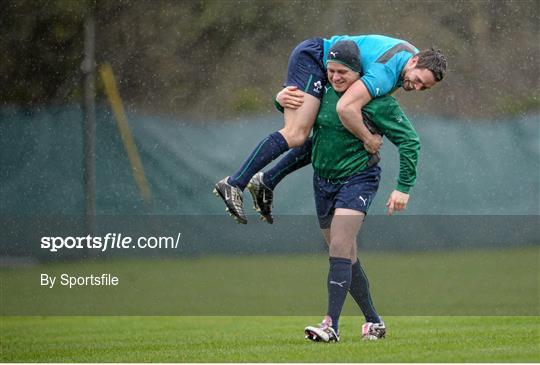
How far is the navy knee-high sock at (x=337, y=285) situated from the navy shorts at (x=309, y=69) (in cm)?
69

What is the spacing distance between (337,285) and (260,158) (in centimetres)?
61

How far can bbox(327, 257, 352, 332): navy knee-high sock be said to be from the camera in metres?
4.57

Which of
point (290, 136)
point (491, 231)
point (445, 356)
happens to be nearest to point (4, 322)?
point (290, 136)

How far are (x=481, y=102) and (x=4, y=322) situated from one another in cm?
393

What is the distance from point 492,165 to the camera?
8375 millimetres

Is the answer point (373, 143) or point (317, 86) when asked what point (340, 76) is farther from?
point (373, 143)

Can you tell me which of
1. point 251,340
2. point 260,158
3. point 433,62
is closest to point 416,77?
point 433,62

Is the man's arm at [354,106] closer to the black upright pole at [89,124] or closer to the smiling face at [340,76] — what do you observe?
the smiling face at [340,76]

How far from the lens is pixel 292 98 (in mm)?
4719

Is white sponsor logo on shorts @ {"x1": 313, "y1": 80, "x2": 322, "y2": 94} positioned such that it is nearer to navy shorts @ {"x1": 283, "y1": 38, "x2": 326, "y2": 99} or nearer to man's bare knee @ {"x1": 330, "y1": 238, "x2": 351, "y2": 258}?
navy shorts @ {"x1": 283, "y1": 38, "x2": 326, "y2": 99}

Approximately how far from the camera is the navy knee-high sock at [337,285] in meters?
4.57

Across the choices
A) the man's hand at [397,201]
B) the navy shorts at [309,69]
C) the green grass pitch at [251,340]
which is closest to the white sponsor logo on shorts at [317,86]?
the navy shorts at [309,69]
